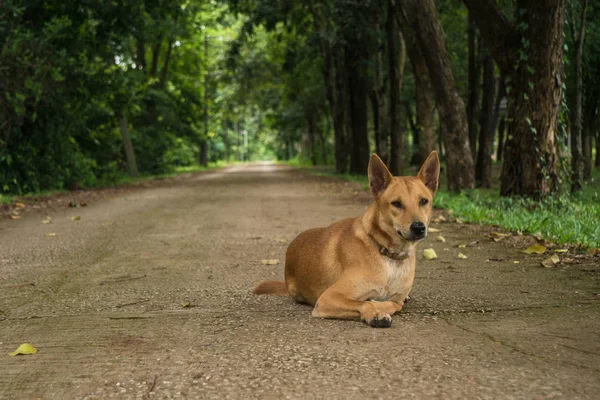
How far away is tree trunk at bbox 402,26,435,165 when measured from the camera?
18484 mm

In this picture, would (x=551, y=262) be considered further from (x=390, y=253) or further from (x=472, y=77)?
(x=472, y=77)

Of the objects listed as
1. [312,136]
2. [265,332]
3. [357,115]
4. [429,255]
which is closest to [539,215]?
[429,255]

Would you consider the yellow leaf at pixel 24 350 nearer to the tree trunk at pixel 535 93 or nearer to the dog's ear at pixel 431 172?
the dog's ear at pixel 431 172

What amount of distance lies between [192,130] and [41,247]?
34.0m

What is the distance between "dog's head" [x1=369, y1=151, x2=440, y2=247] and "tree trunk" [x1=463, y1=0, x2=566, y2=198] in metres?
7.77

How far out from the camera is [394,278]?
4906 mm

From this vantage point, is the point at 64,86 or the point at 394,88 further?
the point at 394,88

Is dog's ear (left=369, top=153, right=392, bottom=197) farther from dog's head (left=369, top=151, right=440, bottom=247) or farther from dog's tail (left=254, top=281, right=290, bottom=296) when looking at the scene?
dog's tail (left=254, top=281, right=290, bottom=296)

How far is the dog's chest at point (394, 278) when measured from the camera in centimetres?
486

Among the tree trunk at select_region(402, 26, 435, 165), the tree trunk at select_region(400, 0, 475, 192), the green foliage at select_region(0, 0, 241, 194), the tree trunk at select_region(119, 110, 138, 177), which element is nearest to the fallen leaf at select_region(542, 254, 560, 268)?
the tree trunk at select_region(400, 0, 475, 192)

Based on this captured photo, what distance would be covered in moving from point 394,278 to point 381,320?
40cm

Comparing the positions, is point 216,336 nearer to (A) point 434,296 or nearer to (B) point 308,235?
(B) point 308,235

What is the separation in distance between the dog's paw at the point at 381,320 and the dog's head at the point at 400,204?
0.52 m

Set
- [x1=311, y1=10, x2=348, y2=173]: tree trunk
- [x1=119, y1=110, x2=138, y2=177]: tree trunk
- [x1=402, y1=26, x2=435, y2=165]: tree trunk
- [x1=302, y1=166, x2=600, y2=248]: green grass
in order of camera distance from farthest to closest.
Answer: [x1=119, y1=110, x2=138, y2=177]: tree trunk < [x1=311, y1=10, x2=348, y2=173]: tree trunk < [x1=402, y1=26, x2=435, y2=165]: tree trunk < [x1=302, y1=166, x2=600, y2=248]: green grass
